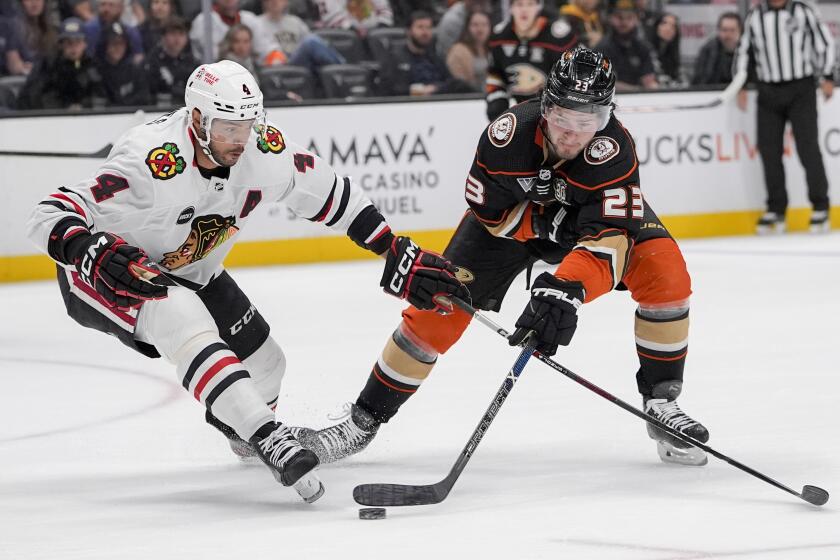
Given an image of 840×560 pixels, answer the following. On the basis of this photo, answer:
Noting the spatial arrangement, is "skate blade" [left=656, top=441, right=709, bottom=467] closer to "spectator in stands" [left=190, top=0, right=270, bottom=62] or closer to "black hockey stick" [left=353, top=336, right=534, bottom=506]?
"black hockey stick" [left=353, top=336, right=534, bottom=506]

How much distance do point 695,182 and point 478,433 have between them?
5642mm

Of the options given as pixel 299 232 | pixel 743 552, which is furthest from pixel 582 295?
pixel 299 232

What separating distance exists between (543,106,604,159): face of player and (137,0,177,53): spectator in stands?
474 centimetres

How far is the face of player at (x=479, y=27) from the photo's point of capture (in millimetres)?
8547

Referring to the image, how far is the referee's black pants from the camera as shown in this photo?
27.7 feet

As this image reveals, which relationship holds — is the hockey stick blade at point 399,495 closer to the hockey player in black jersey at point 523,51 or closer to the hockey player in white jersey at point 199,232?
the hockey player in white jersey at point 199,232

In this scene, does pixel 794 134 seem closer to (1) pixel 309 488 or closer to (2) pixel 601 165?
(2) pixel 601 165

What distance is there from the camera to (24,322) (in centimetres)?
613

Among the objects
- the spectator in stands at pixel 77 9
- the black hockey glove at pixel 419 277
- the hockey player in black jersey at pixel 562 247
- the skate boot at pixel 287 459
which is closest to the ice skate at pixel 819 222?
the spectator in stands at pixel 77 9

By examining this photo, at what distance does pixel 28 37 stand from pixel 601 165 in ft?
16.4

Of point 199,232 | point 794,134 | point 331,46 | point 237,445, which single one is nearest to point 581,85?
point 199,232

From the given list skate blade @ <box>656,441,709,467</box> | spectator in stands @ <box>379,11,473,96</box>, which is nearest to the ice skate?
spectator in stands @ <box>379,11,473,96</box>

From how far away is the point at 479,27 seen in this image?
855 centimetres

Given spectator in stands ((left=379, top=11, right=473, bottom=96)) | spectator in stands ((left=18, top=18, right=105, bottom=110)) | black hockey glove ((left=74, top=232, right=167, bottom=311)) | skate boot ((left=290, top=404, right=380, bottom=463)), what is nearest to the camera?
black hockey glove ((left=74, top=232, right=167, bottom=311))
